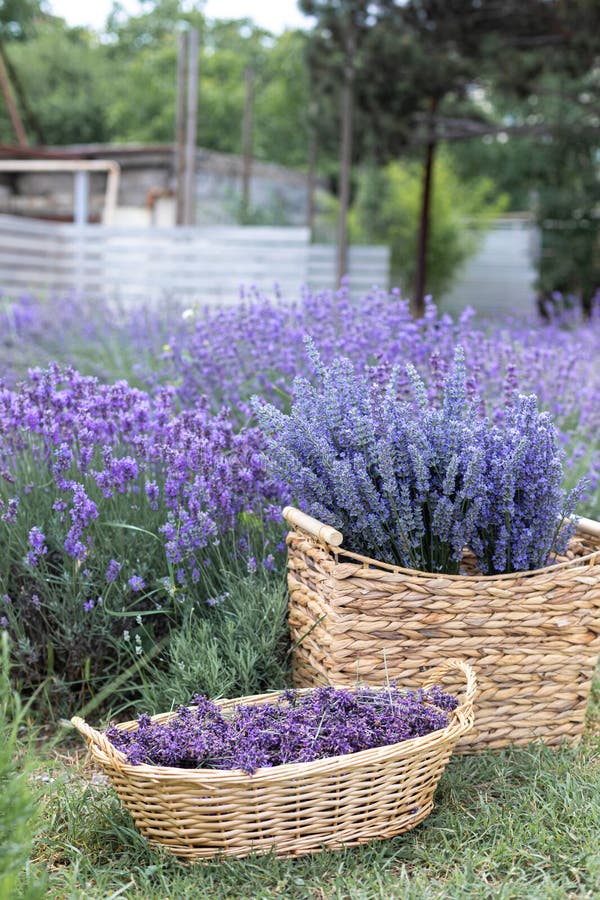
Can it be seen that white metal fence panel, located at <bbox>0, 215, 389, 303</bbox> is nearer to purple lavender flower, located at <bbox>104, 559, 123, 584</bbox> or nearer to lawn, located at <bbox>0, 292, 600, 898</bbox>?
lawn, located at <bbox>0, 292, 600, 898</bbox>

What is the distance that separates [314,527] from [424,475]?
303 millimetres

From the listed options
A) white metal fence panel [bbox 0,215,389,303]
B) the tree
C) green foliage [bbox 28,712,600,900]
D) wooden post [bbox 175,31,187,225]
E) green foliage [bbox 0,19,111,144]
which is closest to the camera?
green foliage [bbox 28,712,600,900]

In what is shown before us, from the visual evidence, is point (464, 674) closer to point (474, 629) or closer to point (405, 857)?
point (474, 629)

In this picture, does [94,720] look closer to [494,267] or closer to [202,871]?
[202,871]

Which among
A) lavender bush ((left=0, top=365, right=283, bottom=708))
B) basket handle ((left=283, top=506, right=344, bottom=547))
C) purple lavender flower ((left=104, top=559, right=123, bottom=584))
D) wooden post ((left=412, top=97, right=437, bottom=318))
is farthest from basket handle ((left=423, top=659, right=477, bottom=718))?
wooden post ((left=412, top=97, right=437, bottom=318))

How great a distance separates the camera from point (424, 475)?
242 cm

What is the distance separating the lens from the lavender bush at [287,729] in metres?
2.04

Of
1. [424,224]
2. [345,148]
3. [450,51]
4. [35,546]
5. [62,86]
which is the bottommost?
[35,546]

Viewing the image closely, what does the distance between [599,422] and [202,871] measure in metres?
2.92

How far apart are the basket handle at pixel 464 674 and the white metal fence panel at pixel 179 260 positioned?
316 inches

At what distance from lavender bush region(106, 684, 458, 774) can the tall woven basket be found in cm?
14

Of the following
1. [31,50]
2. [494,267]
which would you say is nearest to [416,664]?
[494,267]

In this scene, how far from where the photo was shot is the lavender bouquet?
7.94 feet

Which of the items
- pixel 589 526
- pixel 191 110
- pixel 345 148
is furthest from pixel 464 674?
pixel 191 110
